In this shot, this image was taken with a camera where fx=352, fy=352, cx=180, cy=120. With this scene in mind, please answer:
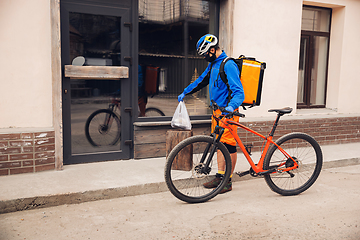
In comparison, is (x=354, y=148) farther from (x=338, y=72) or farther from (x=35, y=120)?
(x=35, y=120)

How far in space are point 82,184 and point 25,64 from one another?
1.91 m

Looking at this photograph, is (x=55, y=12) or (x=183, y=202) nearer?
(x=183, y=202)

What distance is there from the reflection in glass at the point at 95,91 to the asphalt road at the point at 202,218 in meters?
1.63

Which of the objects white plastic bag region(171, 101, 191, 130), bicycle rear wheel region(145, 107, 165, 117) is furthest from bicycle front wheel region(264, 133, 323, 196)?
bicycle rear wheel region(145, 107, 165, 117)

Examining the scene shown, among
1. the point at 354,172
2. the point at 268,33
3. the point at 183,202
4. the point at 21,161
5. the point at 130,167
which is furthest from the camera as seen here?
→ the point at 268,33

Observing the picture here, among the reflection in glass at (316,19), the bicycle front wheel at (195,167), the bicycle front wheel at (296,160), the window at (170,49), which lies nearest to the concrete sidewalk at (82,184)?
the bicycle front wheel at (195,167)

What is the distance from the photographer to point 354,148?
7.16 m

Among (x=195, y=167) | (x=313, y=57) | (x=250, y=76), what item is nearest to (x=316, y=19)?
(x=313, y=57)

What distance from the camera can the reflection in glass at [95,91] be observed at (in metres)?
5.43

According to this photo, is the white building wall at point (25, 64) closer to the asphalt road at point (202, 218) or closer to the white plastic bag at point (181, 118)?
the asphalt road at point (202, 218)

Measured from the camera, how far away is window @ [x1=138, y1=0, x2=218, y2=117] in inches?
236

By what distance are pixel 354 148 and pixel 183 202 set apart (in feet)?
15.1

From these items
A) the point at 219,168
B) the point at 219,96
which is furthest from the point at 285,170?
the point at 219,96

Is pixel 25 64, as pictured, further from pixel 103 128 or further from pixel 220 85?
pixel 220 85
